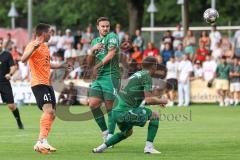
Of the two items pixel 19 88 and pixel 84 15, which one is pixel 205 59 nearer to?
pixel 19 88

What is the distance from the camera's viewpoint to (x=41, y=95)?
15258 millimetres

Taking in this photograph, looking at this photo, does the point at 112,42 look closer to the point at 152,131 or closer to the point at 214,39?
the point at 152,131

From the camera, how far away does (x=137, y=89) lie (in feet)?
47.6

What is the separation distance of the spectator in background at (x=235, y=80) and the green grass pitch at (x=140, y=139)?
640cm

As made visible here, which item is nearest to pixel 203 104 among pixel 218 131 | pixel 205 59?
pixel 205 59

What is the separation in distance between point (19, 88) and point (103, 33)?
19.2 metres

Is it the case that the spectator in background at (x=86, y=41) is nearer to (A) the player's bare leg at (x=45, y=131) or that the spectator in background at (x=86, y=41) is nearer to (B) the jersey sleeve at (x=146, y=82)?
(A) the player's bare leg at (x=45, y=131)

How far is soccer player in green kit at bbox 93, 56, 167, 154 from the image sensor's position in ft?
47.2

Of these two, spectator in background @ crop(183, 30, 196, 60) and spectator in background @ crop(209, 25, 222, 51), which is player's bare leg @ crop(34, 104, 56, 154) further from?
spectator in background @ crop(209, 25, 222, 51)

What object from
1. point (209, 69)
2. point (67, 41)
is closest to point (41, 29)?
point (209, 69)

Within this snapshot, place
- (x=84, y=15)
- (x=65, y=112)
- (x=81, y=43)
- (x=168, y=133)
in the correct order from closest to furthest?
(x=168, y=133), (x=65, y=112), (x=81, y=43), (x=84, y=15)

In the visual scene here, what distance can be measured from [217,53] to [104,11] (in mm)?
30612

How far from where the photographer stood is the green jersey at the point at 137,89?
14391 mm

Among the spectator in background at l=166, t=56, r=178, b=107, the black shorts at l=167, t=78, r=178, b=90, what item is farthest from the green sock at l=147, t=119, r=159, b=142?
the black shorts at l=167, t=78, r=178, b=90
